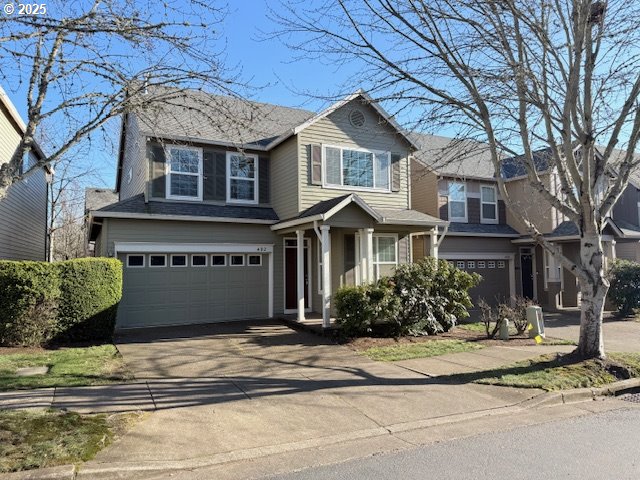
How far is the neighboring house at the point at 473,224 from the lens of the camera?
1883 cm

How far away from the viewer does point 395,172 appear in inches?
634

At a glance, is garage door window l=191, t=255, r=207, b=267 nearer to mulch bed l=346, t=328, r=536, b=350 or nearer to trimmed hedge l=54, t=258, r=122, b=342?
trimmed hedge l=54, t=258, r=122, b=342

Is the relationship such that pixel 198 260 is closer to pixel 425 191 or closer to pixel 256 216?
pixel 256 216

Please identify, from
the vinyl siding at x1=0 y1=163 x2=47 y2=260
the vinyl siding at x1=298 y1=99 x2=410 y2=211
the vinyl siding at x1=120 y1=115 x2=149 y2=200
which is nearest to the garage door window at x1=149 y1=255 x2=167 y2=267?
the vinyl siding at x1=120 y1=115 x2=149 y2=200

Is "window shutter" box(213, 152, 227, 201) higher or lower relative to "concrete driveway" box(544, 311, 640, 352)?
higher

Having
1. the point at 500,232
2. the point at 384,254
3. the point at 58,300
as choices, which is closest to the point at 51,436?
the point at 58,300

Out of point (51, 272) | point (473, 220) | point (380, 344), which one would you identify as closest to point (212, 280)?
point (51, 272)

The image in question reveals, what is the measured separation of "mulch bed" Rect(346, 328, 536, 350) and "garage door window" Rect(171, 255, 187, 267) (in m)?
5.78

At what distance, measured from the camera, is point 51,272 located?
10523 mm

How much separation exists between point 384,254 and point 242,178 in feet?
18.1

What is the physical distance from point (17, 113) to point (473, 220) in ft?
57.4

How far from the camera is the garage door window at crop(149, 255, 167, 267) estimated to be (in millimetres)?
13320

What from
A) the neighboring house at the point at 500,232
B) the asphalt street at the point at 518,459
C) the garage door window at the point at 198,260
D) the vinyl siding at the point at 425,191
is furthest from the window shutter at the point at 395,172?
the asphalt street at the point at 518,459

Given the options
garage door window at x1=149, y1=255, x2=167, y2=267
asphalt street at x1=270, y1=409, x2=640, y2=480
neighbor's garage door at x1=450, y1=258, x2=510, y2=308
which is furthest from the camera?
neighbor's garage door at x1=450, y1=258, x2=510, y2=308
